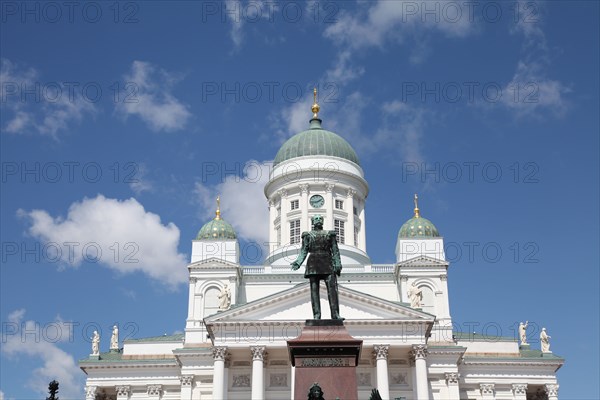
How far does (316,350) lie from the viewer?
15.5 metres

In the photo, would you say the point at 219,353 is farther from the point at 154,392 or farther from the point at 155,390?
the point at 154,392

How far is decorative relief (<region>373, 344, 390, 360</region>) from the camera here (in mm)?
48250

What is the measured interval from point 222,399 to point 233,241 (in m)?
14.6

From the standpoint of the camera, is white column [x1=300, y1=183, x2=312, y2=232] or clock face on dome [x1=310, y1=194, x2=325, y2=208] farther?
clock face on dome [x1=310, y1=194, x2=325, y2=208]

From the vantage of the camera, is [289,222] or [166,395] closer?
[166,395]

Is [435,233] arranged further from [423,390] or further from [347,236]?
[423,390]

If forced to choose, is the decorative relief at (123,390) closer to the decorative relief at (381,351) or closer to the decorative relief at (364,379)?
the decorative relief at (364,379)

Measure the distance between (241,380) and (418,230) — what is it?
18909 mm

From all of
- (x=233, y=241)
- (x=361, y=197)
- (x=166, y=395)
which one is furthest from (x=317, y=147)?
(x=166, y=395)

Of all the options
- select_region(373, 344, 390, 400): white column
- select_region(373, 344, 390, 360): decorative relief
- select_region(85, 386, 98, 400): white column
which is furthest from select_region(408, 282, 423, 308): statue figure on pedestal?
select_region(85, 386, 98, 400): white column

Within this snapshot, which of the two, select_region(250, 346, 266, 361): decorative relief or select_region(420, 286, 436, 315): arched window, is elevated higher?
select_region(420, 286, 436, 315): arched window

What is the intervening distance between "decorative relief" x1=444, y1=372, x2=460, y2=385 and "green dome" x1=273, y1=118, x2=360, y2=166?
23.7 metres

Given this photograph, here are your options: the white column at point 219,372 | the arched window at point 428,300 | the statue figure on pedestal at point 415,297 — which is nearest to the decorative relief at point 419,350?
the statue figure on pedestal at point 415,297

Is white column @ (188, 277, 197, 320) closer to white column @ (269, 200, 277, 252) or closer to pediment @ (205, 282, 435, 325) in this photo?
pediment @ (205, 282, 435, 325)
